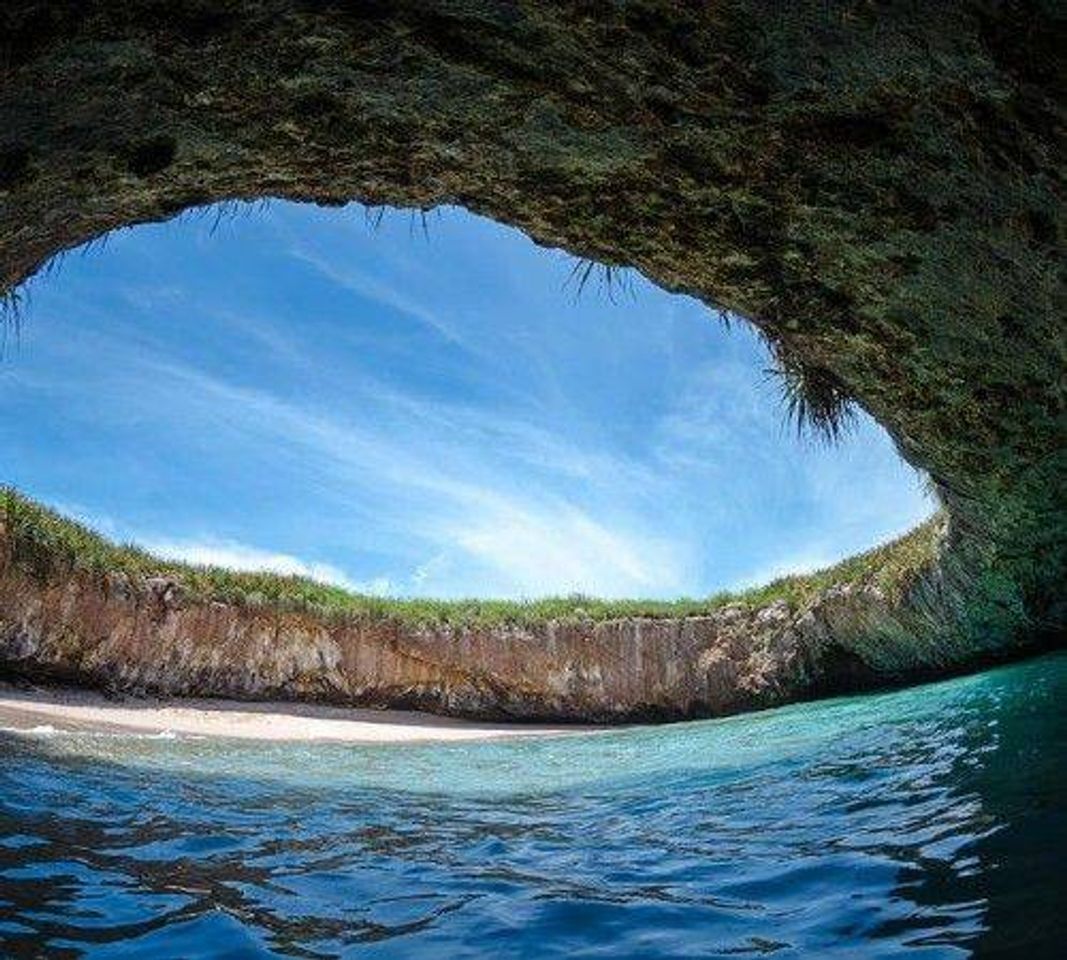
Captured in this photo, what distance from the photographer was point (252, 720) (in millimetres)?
14406

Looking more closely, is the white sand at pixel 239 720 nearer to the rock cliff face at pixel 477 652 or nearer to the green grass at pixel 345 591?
the rock cliff face at pixel 477 652

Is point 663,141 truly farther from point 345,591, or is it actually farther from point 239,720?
point 345,591

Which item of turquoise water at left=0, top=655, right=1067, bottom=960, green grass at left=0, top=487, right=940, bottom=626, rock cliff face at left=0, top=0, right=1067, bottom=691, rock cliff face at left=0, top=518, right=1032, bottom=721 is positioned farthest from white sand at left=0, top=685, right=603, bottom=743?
rock cliff face at left=0, top=0, right=1067, bottom=691

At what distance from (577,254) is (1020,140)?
2.98 m

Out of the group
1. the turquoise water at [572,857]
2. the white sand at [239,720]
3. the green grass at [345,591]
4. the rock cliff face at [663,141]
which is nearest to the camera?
the turquoise water at [572,857]

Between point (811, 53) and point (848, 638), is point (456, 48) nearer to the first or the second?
point (811, 53)

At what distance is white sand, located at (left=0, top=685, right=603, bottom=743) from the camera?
38.2 ft

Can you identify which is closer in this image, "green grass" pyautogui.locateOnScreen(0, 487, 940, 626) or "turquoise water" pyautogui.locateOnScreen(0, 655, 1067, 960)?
"turquoise water" pyautogui.locateOnScreen(0, 655, 1067, 960)

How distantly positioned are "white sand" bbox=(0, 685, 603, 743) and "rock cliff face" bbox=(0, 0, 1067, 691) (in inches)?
296

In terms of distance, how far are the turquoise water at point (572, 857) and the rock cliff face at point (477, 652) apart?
6.20 meters

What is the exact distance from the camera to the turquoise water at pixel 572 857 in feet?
9.16

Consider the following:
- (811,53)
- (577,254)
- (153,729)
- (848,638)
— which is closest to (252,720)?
(153,729)

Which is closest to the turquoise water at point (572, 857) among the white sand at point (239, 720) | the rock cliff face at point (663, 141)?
the rock cliff face at point (663, 141)

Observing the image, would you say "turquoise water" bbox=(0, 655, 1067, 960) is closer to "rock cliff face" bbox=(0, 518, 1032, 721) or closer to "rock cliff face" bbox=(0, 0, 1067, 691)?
"rock cliff face" bbox=(0, 0, 1067, 691)
